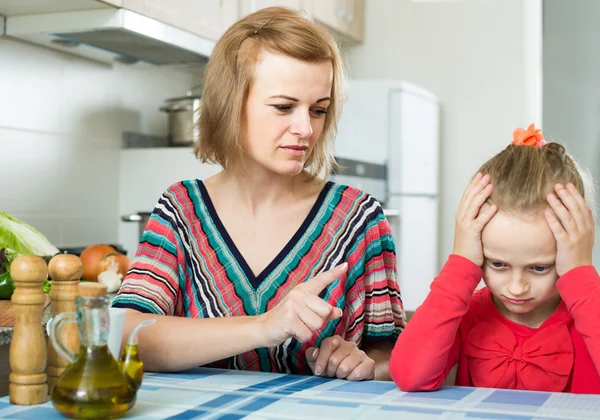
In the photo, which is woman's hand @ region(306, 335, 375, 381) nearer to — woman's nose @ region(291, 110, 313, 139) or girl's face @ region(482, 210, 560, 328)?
girl's face @ region(482, 210, 560, 328)

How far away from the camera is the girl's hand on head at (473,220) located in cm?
113

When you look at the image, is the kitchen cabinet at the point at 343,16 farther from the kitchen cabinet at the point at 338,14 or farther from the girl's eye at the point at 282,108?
the girl's eye at the point at 282,108

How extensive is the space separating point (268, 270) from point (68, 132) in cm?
145

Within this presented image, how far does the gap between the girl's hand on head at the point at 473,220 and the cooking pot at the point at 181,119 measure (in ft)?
5.88

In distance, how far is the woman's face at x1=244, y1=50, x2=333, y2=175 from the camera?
50.4 inches

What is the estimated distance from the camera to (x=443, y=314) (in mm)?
1130

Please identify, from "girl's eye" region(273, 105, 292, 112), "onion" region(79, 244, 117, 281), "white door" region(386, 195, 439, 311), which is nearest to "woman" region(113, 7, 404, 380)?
"girl's eye" region(273, 105, 292, 112)

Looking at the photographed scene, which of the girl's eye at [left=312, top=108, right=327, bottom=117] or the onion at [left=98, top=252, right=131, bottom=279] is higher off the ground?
the girl's eye at [left=312, top=108, right=327, bottom=117]

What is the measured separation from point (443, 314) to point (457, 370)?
0.59ft

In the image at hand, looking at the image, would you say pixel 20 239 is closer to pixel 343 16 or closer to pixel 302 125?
pixel 302 125

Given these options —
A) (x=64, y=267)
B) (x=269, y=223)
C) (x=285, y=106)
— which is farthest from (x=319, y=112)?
(x=64, y=267)

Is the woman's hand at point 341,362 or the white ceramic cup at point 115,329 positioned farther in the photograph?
the woman's hand at point 341,362

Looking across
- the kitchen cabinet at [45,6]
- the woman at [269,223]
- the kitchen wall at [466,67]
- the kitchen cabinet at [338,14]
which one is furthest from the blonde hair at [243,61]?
the kitchen wall at [466,67]

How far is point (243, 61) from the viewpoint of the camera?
133 cm
